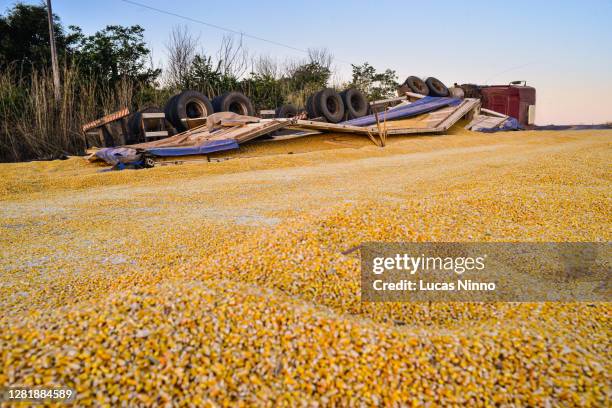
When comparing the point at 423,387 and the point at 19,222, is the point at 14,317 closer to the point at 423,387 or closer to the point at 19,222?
the point at 423,387

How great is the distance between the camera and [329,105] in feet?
33.7

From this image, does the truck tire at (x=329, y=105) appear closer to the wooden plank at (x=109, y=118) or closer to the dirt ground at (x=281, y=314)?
the wooden plank at (x=109, y=118)

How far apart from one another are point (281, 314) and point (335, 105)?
949cm

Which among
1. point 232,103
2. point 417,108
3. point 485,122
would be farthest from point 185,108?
point 485,122

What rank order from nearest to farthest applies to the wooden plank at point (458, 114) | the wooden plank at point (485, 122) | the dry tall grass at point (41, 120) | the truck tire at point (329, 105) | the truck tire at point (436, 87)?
the dry tall grass at point (41, 120)
the truck tire at point (329, 105)
the wooden plank at point (458, 114)
the wooden plank at point (485, 122)
the truck tire at point (436, 87)

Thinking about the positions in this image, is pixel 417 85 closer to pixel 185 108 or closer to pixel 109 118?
pixel 185 108

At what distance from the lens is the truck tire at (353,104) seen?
1069cm

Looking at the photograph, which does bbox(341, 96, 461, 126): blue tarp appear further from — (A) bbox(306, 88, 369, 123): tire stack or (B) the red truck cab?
(B) the red truck cab

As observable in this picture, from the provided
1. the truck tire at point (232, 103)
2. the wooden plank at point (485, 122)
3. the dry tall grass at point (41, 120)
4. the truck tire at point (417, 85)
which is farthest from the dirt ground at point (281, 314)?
the truck tire at point (417, 85)

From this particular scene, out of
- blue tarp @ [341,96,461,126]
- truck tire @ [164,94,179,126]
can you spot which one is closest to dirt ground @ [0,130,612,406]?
truck tire @ [164,94,179,126]

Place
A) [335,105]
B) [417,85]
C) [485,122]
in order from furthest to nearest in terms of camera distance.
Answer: [417,85] → [485,122] → [335,105]

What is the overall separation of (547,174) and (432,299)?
8.89ft

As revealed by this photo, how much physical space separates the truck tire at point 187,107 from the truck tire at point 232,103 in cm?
47

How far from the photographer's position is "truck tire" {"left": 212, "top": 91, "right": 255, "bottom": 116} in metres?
9.53
